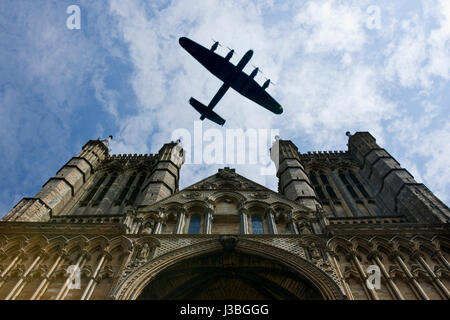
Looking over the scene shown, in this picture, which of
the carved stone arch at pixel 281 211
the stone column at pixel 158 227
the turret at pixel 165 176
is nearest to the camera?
the stone column at pixel 158 227

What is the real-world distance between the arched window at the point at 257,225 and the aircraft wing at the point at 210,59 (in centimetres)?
748

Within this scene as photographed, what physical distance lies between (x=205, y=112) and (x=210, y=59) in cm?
356

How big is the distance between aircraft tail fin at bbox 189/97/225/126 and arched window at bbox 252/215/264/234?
8.00 meters

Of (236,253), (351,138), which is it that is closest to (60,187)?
(236,253)

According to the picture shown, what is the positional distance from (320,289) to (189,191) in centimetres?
811

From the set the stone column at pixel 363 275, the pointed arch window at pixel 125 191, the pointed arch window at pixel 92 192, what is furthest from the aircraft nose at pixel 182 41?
the stone column at pixel 363 275

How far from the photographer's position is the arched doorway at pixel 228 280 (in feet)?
36.0

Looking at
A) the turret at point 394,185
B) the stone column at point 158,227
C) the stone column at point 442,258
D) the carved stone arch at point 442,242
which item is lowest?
the stone column at point 442,258

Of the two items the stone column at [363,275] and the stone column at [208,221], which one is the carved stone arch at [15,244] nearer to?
the stone column at [208,221]

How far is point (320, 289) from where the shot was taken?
993cm

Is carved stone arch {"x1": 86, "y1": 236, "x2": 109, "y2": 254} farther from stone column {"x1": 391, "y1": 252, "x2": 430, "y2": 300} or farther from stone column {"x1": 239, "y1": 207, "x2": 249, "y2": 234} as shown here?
stone column {"x1": 391, "y1": 252, "x2": 430, "y2": 300}

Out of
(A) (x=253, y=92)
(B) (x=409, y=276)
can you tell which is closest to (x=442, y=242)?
(B) (x=409, y=276)
